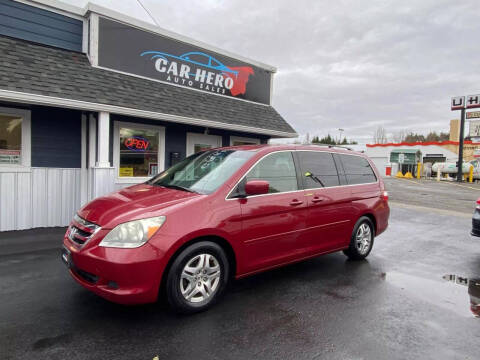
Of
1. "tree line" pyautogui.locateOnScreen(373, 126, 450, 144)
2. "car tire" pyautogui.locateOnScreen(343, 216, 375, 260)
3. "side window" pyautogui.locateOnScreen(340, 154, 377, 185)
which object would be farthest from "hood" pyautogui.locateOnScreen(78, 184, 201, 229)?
"tree line" pyautogui.locateOnScreen(373, 126, 450, 144)

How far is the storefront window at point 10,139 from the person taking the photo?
239 inches

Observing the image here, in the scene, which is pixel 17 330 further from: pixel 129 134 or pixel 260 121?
pixel 260 121

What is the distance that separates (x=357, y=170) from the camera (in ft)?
16.7

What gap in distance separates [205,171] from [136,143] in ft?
13.9

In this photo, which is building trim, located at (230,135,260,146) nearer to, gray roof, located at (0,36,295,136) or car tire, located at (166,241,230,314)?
gray roof, located at (0,36,295,136)

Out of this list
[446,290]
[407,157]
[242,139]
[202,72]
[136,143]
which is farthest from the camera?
[407,157]

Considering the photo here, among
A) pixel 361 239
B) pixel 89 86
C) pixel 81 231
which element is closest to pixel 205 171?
pixel 81 231

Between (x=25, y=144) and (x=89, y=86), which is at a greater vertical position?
(x=89, y=86)

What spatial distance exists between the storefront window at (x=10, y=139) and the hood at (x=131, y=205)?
153 inches

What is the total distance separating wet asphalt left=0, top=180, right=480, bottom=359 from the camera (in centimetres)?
261

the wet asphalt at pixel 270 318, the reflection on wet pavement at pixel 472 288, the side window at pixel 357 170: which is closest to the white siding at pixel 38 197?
the wet asphalt at pixel 270 318

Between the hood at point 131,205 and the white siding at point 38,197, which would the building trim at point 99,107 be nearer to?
the white siding at point 38,197

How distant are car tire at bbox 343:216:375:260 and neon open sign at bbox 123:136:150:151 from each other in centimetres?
519

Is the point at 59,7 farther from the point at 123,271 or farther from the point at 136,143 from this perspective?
the point at 123,271
